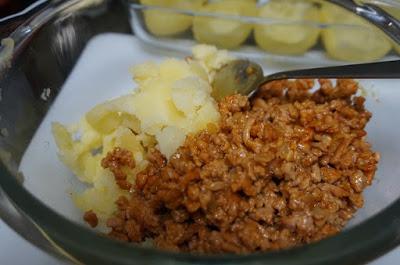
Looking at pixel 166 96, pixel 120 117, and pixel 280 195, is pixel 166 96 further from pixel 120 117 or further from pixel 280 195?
pixel 280 195

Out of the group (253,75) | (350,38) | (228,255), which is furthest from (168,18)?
(228,255)

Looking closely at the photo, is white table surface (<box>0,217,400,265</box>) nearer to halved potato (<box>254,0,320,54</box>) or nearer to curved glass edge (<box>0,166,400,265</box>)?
curved glass edge (<box>0,166,400,265</box>)

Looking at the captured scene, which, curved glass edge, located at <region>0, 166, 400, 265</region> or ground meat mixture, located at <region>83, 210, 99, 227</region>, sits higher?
curved glass edge, located at <region>0, 166, 400, 265</region>

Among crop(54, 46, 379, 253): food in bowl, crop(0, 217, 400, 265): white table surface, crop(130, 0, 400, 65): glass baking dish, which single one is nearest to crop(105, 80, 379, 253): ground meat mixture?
crop(54, 46, 379, 253): food in bowl

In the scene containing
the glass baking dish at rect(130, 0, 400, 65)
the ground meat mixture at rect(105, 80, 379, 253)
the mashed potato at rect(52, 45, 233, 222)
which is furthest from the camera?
the glass baking dish at rect(130, 0, 400, 65)

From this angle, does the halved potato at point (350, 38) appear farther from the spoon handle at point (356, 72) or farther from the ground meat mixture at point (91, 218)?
the ground meat mixture at point (91, 218)

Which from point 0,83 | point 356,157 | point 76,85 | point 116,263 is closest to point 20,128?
point 0,83

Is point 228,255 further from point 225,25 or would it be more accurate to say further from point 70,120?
point 225,25
